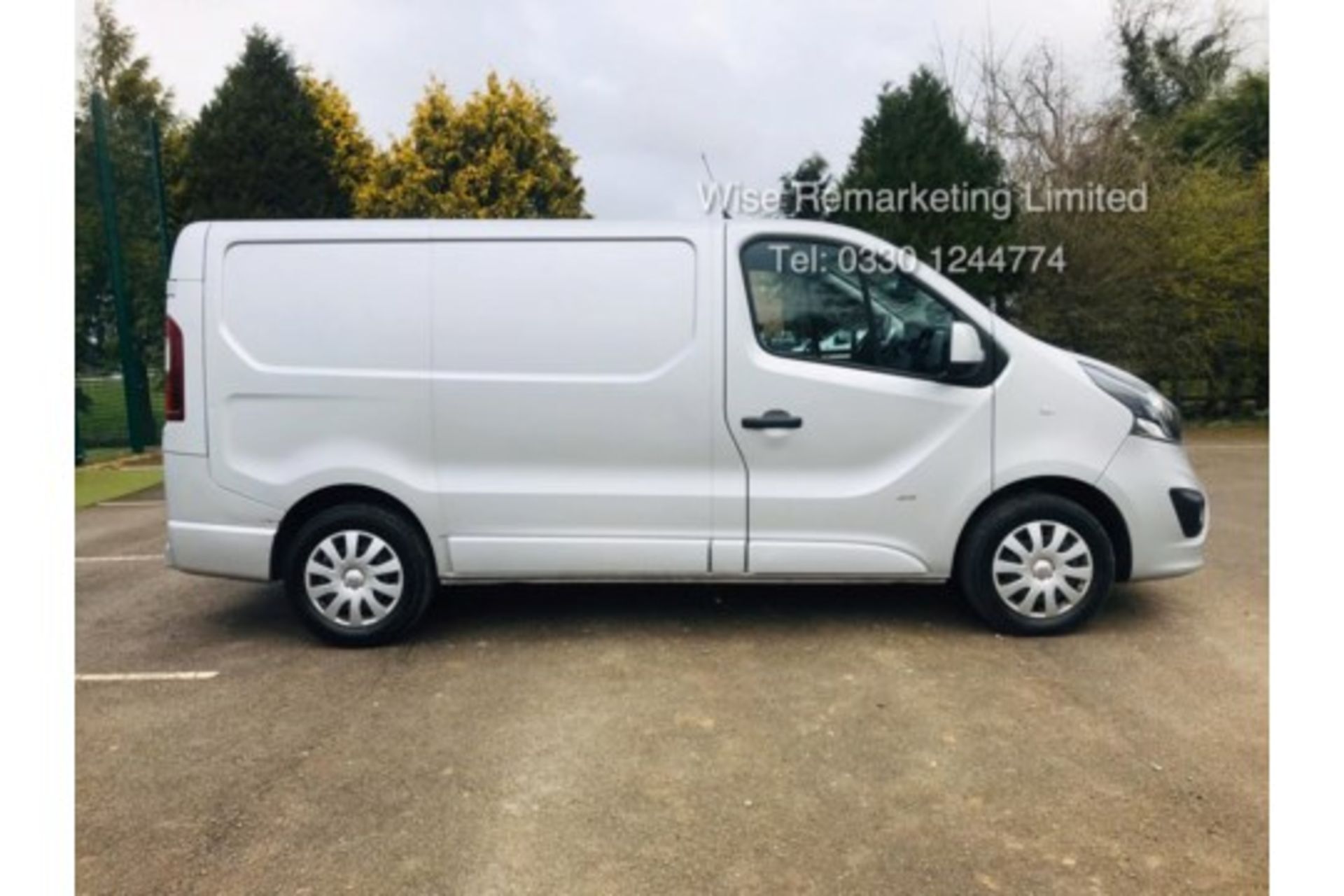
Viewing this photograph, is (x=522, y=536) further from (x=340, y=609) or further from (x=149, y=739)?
(x=149, y=739)

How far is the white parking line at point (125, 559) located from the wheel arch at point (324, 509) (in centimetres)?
251

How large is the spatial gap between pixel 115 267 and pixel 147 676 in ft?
29.6

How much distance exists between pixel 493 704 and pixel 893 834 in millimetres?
1695

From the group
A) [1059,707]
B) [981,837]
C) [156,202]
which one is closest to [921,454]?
[1059,707]

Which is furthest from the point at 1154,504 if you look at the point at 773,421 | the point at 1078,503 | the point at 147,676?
the point at 147,676

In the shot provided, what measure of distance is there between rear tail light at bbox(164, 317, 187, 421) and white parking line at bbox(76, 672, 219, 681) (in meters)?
1.17

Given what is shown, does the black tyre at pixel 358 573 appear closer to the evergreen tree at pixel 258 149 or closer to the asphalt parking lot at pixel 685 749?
the asphalt parking lot at pixel 685 749

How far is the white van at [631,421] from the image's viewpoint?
4270 mm

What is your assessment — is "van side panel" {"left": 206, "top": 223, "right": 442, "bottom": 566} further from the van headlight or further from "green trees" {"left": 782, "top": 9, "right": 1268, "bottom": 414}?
"green trees" {"left": 782, "top": 9, "right": 1268, "bottom": 414}

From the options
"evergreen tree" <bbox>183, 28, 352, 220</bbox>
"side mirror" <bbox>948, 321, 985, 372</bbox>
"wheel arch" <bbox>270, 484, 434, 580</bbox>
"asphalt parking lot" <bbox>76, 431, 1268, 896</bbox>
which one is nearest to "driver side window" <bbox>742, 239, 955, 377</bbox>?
"side mirror" <bbox>948, 321, 985, 372</bbox>

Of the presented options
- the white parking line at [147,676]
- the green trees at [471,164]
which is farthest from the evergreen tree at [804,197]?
the white parking line at [147,676]

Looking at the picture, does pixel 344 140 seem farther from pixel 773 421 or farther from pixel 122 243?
pixel 773 421

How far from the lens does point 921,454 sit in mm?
4316

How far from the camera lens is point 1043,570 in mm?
4344
